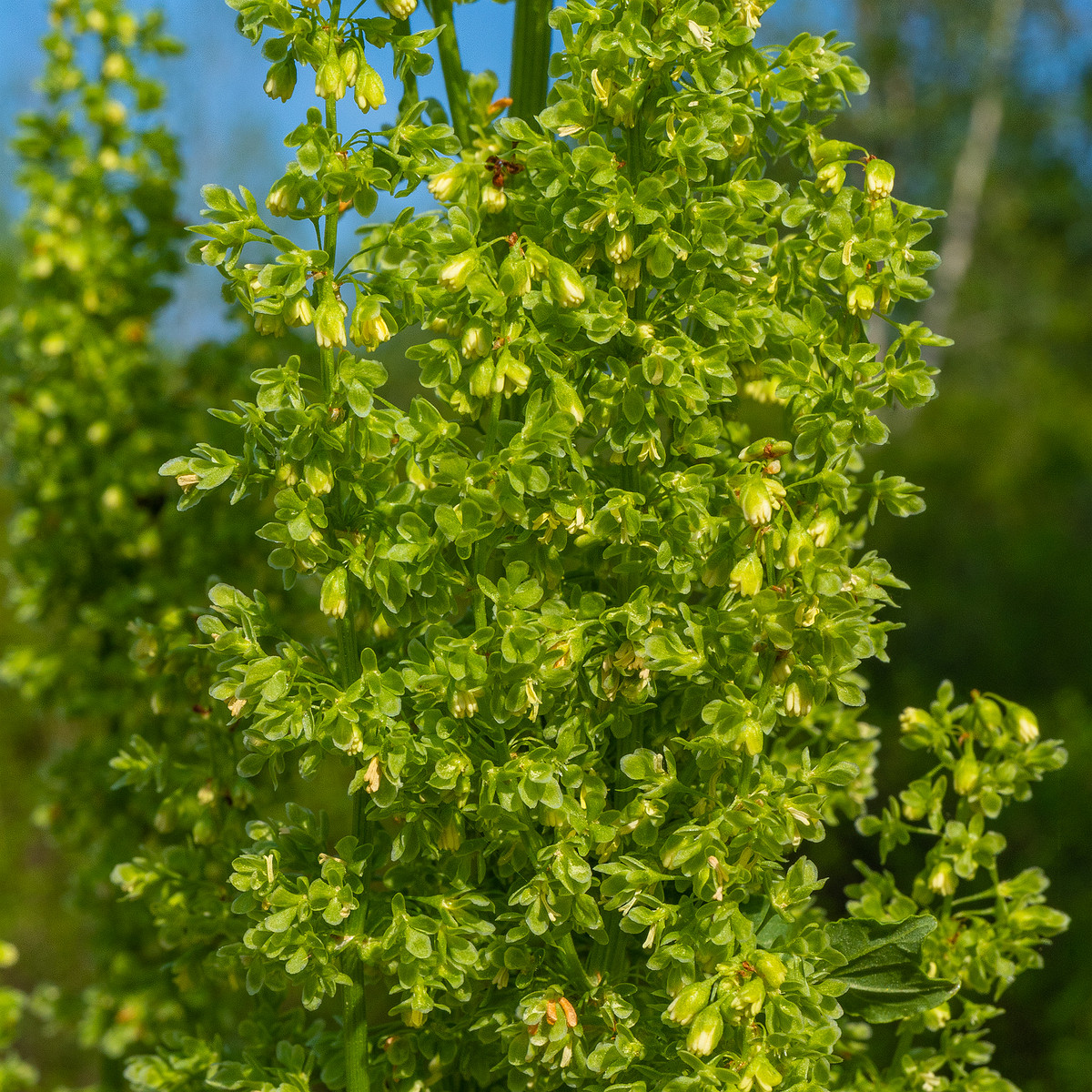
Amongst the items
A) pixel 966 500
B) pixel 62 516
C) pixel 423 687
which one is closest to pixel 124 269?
pixel 62 516

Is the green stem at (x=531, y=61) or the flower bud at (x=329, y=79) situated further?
the green stem at (x=531, y=61)

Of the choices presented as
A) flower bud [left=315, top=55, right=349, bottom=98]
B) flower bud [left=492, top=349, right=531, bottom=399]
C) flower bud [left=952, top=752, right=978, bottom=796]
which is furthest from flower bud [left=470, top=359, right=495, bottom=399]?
flower bud [left=952, top=752, right=978, bottom=796]

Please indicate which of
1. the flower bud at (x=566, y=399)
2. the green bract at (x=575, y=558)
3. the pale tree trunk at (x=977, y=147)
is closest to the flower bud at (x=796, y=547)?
the green bract at (x=575, y=558)

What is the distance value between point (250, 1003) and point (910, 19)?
40.9 ft

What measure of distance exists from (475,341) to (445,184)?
0.19m

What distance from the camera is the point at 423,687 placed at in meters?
1.14

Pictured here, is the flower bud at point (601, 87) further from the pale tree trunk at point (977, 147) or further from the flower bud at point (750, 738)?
the pale tree trunk at point (977, 147)

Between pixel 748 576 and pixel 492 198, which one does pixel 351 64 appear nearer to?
pixel 492 198

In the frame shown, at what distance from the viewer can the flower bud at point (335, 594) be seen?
1134 millimetres

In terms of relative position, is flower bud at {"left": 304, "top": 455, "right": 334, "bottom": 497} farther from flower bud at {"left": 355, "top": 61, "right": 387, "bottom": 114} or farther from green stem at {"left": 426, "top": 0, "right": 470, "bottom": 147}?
green stem at {"left": 426, "top": 0, "right": 470, "bottom": 147}

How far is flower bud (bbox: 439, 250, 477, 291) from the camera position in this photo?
1096 millimetres

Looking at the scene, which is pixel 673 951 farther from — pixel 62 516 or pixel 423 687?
pixel 62 516

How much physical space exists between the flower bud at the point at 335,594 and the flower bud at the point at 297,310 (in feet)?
0.82

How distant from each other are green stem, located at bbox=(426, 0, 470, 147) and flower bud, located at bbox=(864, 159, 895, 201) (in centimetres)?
49
